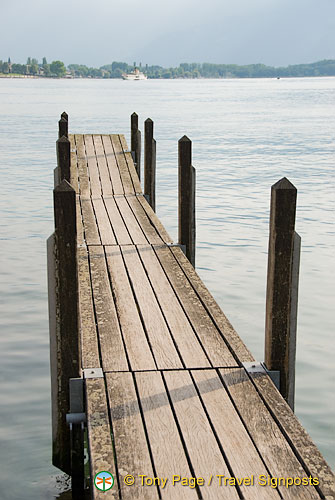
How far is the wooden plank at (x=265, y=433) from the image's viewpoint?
3.49m

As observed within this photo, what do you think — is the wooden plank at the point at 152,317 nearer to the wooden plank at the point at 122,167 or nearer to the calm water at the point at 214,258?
the calm water at the point at 214,258

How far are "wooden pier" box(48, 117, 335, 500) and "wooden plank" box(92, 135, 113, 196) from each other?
4.97 m

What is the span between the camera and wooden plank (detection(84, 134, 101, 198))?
11469 mm

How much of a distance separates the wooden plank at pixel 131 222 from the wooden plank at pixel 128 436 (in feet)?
12.6

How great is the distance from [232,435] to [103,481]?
79 centimetres

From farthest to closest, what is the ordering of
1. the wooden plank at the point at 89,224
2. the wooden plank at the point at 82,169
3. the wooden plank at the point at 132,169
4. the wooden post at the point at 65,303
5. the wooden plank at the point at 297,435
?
the wooden plank at the point at 132,169, the wooden plank at the point at 82,169, the wooden plank at the point at 89,224, the wooden post at the point at 65,303, the wooden plank at the point at 297,435

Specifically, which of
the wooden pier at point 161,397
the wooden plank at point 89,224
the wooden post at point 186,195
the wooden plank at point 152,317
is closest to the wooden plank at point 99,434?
the wooden pier at point 161,397

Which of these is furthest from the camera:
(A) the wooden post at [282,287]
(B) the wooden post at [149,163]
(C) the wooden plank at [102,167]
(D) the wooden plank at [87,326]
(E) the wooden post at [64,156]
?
(B) the wooden post at [149,163]

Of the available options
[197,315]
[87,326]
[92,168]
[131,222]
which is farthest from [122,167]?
[87,326]

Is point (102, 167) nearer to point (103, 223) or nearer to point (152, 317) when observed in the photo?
point (103, 223)

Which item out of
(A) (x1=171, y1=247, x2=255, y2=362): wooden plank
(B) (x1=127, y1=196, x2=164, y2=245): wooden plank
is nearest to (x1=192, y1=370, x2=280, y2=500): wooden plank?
(A) (x1=171, y1=247, x2=255, y2=362): wooden plank

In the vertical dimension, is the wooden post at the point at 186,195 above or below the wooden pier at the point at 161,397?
above

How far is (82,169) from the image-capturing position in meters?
12.7

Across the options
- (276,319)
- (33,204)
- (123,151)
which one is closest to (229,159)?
(33,204)
